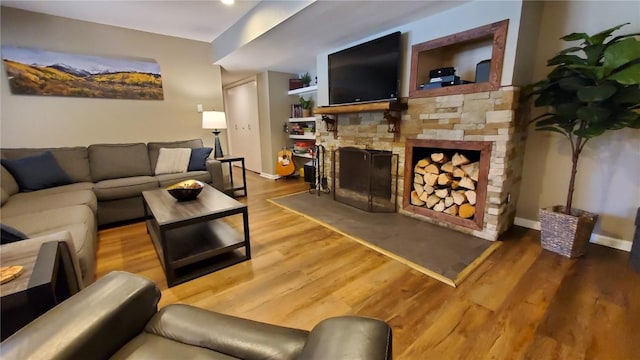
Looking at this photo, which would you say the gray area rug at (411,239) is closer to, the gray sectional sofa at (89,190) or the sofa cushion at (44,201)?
the gray sectional sofa at (89,190)

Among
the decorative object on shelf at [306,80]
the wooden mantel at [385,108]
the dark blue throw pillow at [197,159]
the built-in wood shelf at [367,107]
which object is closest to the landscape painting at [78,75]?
the dark blue throw pillow at [197,159]

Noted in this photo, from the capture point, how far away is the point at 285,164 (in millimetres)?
4844

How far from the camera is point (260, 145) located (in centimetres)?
522

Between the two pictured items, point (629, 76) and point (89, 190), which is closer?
point (629, 76)

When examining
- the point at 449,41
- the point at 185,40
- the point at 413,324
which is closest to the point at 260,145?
the point at 185,40

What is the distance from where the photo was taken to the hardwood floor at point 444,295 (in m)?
1.30

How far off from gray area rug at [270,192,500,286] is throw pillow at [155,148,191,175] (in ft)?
4.61

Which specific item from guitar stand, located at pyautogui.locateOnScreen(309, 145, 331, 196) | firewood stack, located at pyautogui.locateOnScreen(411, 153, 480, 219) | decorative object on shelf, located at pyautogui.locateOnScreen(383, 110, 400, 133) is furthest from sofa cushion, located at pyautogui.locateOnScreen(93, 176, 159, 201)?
firewood stack, located at pyautogui.locateOnScreen(411, 153, 480, 219)

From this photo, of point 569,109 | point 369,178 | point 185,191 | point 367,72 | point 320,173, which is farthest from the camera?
point 320,173

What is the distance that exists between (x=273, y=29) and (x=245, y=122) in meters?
3.11

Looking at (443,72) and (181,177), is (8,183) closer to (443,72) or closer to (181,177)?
(181,177)

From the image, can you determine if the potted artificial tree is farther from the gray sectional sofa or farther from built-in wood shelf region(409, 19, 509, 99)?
the gray sectional sofa

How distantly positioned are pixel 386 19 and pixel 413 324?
2591 mm

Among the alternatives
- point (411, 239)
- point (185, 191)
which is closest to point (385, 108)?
point (411, 239)
